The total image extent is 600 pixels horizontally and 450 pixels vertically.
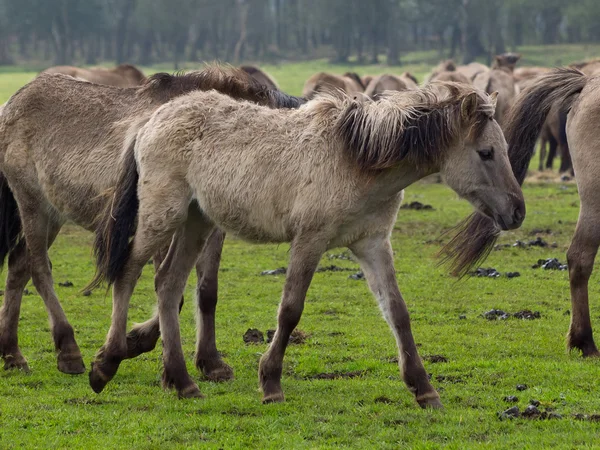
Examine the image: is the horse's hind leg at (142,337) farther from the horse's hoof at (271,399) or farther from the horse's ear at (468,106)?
the horse's ear at (468,106)

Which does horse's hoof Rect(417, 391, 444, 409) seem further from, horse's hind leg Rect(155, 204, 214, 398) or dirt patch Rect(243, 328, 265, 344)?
dirt patch Rect(243, 328, 265, 344)

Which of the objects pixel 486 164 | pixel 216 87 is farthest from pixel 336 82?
pixel 486 164

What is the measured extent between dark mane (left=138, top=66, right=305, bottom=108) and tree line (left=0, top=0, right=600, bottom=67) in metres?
74.5

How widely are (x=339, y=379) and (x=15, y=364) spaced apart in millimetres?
2432

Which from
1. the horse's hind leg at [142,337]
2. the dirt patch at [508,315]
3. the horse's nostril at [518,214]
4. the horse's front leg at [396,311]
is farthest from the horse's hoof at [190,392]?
the dirt patch at [508,315]

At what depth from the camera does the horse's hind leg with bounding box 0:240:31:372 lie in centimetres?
740

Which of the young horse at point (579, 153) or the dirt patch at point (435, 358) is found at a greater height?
the young horse at point (579, 153)

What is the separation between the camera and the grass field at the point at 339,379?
552cm

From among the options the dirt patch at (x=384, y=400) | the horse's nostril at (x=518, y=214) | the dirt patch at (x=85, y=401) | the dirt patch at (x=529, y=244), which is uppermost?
the horse's nostril at (x=518, y=214)

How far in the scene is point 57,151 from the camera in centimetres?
729

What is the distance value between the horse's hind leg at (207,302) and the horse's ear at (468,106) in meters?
2.10

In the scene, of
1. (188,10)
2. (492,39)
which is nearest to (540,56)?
(492,39)

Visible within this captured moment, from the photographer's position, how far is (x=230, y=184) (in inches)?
Result: 244

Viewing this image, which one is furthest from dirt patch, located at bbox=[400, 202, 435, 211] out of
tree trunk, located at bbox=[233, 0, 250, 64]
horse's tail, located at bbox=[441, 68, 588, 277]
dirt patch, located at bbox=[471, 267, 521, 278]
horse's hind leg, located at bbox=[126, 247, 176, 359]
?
tree trunk, located at bbox=[233, 0, 250, 64]
